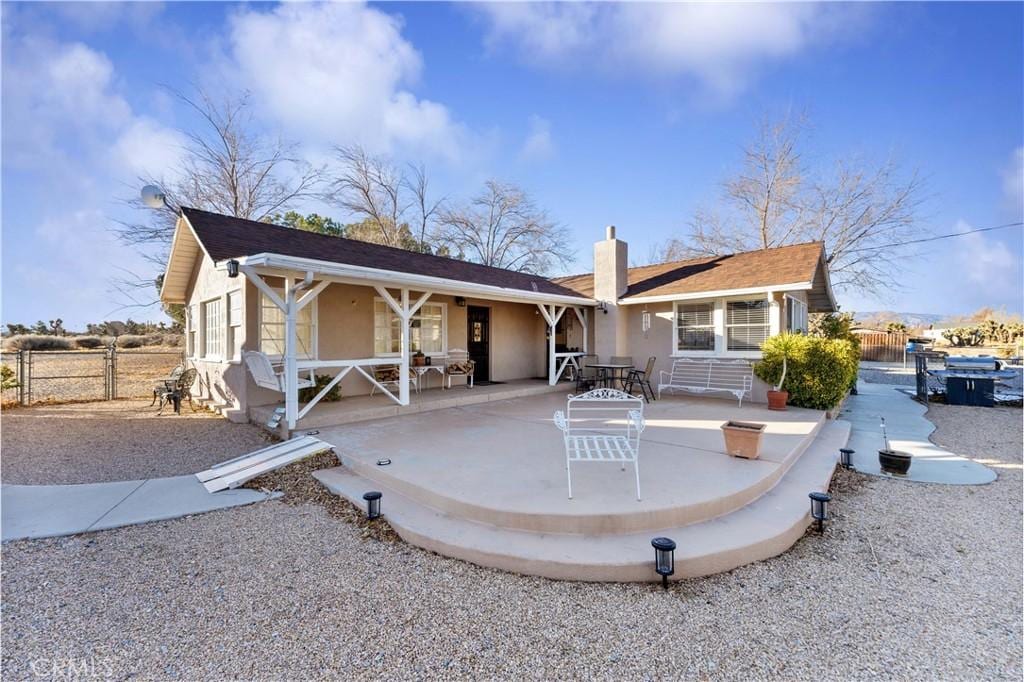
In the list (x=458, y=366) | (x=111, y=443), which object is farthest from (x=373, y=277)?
(x=111, y=443)

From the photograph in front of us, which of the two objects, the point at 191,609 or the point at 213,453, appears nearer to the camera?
the point at 191,609

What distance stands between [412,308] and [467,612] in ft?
18.6

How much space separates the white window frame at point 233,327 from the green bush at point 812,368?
1014 cm

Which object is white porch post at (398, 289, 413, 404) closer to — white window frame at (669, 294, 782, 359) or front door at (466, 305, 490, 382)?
front door at (466, 305, 490, 382)

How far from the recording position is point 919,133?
17.0 meters

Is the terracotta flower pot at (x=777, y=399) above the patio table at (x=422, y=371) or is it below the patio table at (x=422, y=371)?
below

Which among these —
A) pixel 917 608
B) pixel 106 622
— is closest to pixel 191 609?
pixel 106 622

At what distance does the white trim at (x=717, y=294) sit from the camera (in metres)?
8.51

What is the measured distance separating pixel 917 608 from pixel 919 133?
857 inches

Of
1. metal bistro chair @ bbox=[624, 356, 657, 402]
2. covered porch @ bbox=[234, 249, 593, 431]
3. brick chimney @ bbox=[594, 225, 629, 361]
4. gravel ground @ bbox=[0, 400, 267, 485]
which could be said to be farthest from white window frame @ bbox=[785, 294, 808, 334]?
gravel ground @ bbox=[0, 400, 267, 485]

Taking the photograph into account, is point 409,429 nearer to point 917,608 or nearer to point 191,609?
point 191,609

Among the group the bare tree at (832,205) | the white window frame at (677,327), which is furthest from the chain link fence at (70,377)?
the bare tree at (832,205)

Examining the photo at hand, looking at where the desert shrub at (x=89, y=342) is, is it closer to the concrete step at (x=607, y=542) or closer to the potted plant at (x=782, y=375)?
the concrete step at (x=607, y=542)

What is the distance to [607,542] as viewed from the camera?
131 inches
